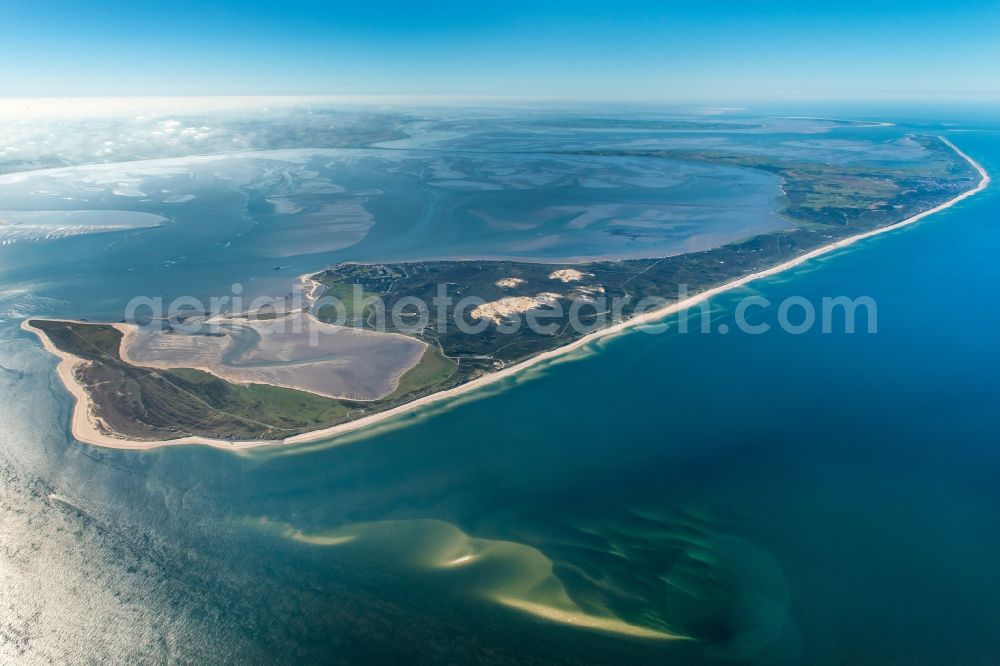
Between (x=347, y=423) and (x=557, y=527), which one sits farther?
(x=347, y=423)

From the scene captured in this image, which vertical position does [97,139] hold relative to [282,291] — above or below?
above

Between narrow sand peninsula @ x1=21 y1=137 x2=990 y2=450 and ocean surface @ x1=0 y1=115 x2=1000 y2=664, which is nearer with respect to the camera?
ocean surface @ x1=0 y1=115 x2=1000 y2=664

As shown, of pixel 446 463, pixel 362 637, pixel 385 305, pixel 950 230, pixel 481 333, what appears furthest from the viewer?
pixel 950 230

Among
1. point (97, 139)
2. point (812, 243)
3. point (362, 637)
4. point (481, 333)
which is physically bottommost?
point (362, 637)

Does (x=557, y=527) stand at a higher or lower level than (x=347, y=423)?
lower

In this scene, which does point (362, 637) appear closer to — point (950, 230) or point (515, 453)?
point (515, 453)

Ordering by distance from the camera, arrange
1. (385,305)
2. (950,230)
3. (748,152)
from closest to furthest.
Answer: (385,305)
(950,230)
(748,152)

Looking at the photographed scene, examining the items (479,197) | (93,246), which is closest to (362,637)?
(93,246)

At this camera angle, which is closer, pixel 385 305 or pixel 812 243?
pixel 385 305
